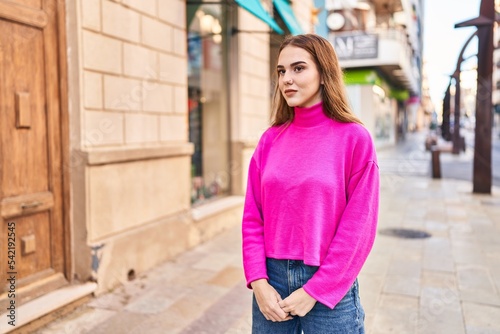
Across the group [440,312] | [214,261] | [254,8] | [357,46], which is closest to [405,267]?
[440,312]

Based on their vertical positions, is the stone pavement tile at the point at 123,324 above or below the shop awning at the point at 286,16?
below

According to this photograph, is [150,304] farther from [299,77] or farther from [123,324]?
[299,77]

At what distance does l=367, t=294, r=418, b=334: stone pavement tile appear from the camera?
11.3 feet

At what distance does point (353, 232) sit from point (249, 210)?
18.1 inches

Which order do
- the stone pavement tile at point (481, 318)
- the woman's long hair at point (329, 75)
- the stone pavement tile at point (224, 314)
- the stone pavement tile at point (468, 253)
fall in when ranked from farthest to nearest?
1. the stone pavement tile at point (468, 253)
2. the stone pavement tile at point (224, 314)
3. the stone pavement tile at point (481, 318)
4. the woman's long hair at point (329, 75)

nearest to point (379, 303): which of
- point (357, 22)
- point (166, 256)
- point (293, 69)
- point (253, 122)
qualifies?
point (166, 256)

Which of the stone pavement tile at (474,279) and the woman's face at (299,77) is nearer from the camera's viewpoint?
the woman's face at (299,77)

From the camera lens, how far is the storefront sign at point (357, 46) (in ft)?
78.0

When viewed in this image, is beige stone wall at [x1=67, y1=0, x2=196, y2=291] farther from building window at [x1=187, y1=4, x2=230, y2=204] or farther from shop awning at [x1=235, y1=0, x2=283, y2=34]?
building window at [x1=187, y1=4, x2=230, y2=204]

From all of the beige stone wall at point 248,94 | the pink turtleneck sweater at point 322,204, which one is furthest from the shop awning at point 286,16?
the pink turtleneck sweater at point 322,204

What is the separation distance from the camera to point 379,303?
397 centimetres

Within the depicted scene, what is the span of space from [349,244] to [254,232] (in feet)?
1.31

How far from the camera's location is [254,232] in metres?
1.87

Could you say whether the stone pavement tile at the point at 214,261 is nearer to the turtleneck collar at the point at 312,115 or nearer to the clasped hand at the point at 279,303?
the clasped hand at the point at 279,303
